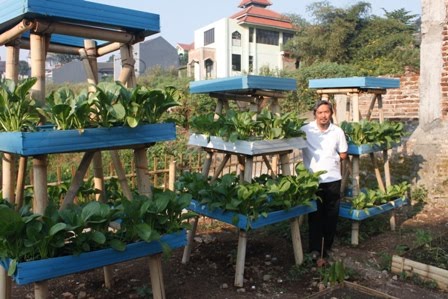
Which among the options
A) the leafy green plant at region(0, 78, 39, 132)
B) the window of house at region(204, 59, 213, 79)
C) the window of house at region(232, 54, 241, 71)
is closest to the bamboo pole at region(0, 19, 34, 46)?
the leafy green plant at region(0, 78, 39, 132)

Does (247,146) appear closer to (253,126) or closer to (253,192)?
(253,126)

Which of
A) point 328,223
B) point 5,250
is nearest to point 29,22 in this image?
point 5,250

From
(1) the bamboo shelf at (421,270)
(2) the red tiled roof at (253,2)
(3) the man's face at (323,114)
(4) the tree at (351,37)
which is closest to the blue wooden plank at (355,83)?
(3) the man's face at (323,114)

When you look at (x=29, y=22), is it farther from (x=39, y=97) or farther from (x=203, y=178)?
(x=203, y=178)

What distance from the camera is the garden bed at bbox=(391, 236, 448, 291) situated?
11.0ft

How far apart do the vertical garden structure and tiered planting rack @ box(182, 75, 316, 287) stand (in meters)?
0.92

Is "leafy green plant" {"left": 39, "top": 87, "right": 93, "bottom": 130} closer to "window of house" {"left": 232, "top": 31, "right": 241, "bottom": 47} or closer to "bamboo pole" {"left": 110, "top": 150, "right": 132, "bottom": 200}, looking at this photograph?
"bamboo pole" {"left": 110, "top": 150, "right": 132, "bottom": 200}

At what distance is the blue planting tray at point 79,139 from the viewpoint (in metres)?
2.00

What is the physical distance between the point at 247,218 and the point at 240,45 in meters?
29.2

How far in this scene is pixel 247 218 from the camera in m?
3.29

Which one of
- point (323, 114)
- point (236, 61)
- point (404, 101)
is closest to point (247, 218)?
point (323, 114)

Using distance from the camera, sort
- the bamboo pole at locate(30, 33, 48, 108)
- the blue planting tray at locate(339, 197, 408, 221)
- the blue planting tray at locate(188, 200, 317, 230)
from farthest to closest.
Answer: the blue planting tray at locate(339, 197, 408, 221)
the blue planting tray at locate(188, 200, 317, 230)
the bamboo pole at locate(30, 33, 48, 108)

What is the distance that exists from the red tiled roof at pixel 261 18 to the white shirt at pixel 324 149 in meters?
28.2

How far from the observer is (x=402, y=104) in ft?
28.0
